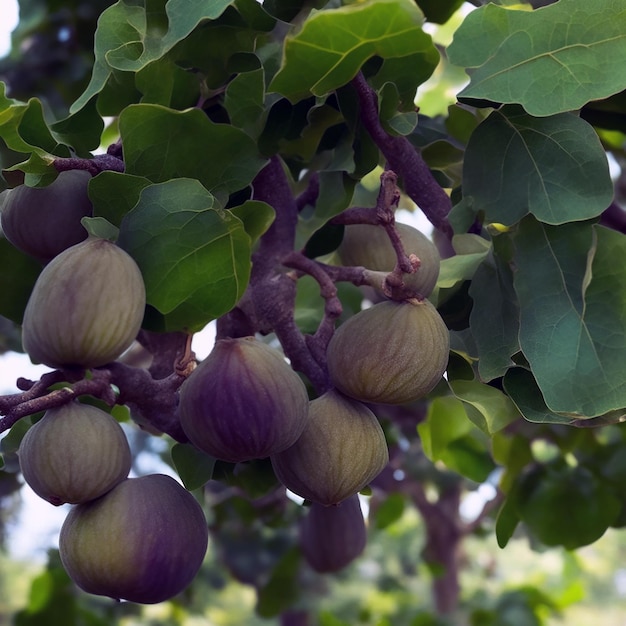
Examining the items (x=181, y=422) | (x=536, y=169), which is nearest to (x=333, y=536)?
(x=181, y=422)

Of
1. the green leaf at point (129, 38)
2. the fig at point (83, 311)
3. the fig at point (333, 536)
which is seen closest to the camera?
the fig at point (83, 311)

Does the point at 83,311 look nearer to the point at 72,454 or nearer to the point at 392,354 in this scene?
the point at 72,454

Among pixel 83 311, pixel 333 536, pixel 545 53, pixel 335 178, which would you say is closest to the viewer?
pixel 83 311

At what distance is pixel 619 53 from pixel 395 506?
1.43 metres

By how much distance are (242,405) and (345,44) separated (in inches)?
11.2

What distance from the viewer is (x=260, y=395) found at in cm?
65

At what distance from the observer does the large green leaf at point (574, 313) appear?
2.19 ft

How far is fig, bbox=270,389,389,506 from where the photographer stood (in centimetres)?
67

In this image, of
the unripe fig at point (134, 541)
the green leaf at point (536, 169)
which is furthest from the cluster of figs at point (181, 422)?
the green leaf at point (536, 169)

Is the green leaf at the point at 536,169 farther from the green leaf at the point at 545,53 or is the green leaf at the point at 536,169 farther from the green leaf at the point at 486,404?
the green leaf at the point at 486,404

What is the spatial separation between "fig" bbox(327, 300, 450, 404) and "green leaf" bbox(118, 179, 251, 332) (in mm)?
103

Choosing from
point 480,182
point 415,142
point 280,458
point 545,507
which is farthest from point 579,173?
point 545,507

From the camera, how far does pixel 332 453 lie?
0.67 meters

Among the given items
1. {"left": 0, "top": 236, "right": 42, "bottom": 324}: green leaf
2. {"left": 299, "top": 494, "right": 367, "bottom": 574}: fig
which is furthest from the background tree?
{"left": 299, "top": 494, "right": 367, "bottom": 574}: fig
